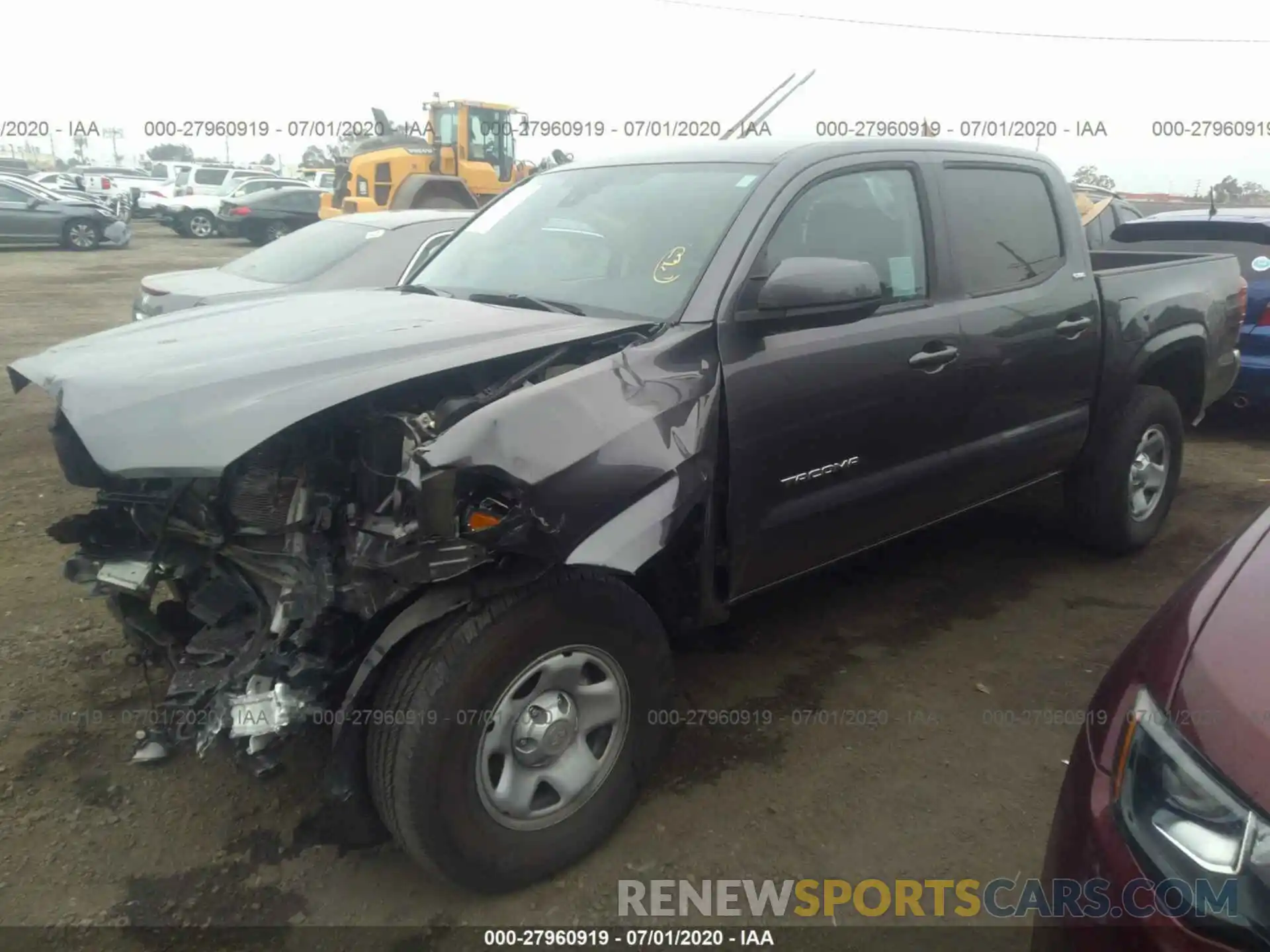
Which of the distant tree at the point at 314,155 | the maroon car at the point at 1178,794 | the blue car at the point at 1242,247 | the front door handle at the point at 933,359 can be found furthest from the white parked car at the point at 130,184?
the maroon car at the point at 1178,794

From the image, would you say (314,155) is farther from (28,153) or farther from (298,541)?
(298,541)

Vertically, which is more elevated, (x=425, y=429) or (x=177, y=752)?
(x=425, y=429)

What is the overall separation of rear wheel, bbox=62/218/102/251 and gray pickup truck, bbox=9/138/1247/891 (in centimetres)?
2094

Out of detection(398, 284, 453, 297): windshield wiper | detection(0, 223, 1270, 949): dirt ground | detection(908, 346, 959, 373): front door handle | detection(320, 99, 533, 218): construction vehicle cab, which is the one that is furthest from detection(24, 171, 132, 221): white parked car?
detection(908, 346, 959, 373): front door handle

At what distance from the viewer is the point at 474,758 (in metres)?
2.35

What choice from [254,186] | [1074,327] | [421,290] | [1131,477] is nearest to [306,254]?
[421,290]

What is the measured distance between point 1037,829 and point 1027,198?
2.58 m

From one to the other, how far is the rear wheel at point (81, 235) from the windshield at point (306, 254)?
16.7 meters

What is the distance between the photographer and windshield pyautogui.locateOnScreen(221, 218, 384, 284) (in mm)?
6539

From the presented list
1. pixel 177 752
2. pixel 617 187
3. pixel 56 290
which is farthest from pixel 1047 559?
pixel 56 290

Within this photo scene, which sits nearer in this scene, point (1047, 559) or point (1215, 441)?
point (1047, 559)

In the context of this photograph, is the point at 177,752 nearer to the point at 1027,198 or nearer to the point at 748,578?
the point at 748,578

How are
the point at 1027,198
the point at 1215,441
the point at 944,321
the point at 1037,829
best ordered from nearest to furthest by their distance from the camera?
the point at 1037,829, the point at 944,321, the point at 1027,198, the point at 1215,441

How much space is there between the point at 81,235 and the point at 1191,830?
2416 cm
